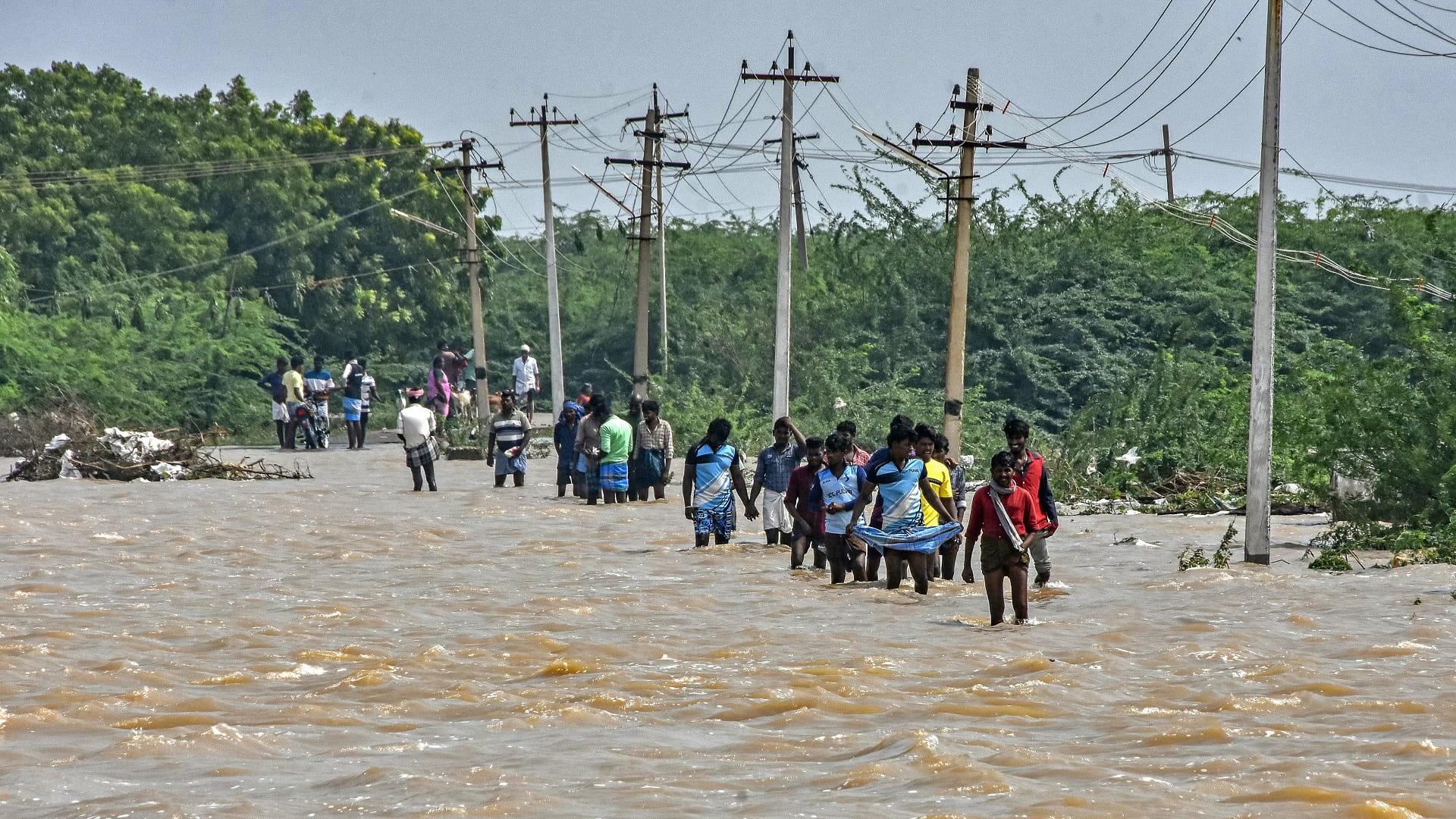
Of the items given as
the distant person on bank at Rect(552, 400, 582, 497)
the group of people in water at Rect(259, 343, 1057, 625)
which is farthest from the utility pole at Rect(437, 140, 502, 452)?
the group of people in water at Rect(259, 343, 1057, 625)

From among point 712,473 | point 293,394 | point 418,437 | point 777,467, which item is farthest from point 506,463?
point 293,394

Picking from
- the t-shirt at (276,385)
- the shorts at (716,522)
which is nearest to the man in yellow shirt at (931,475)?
the shorts at (716,522)

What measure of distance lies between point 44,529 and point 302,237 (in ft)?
98.5

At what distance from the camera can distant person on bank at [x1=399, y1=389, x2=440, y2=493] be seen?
917 inches

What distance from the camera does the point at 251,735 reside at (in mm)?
8375

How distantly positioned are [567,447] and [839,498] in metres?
9.27

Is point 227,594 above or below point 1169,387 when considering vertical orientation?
below

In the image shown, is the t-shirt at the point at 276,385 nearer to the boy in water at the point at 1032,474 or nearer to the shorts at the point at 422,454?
the shorts at the point at 422,454

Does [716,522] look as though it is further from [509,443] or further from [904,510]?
[509,443]

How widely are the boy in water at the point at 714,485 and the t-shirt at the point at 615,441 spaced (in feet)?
14.9

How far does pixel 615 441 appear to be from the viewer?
69.7ft

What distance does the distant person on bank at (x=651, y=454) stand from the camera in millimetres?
21453

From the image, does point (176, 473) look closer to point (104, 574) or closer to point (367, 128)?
point (104, 574)

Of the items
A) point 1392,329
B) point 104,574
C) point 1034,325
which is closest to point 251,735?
point 104,574
